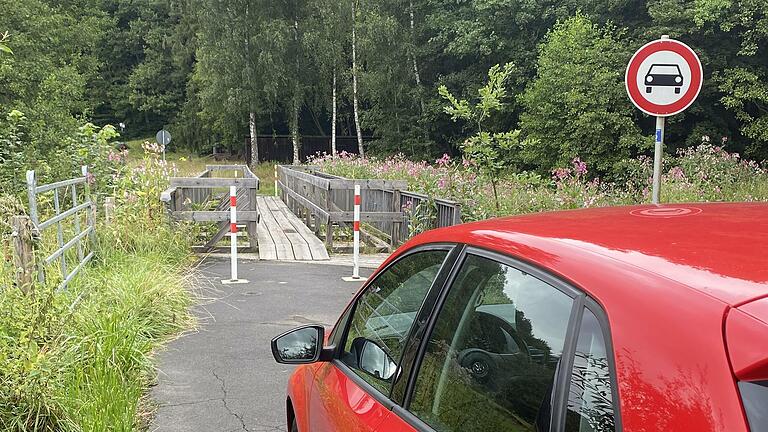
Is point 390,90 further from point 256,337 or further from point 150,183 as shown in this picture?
point 256,337

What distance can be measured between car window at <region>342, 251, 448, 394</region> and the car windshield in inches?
179

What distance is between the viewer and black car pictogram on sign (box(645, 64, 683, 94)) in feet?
19.0

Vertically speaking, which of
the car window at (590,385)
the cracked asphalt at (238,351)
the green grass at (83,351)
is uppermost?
the car window at (590,385)

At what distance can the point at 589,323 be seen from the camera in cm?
117

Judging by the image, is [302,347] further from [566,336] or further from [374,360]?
[566,336]

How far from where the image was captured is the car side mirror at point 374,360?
1979 mm

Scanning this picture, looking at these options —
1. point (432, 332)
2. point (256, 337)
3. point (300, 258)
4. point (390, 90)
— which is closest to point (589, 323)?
point (432, 332)

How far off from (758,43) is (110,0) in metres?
53.5

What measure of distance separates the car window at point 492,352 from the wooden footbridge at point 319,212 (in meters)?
6.81

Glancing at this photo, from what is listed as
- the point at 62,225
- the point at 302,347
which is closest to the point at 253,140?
the point at 62,225

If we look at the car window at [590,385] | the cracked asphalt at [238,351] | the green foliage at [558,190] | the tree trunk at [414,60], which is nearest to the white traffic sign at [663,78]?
the green foliage at [558,190]

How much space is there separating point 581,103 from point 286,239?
815 inches

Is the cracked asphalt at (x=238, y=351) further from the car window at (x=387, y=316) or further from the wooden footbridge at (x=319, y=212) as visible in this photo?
the car window at (x=387, y=316)

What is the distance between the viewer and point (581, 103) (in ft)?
95.9
